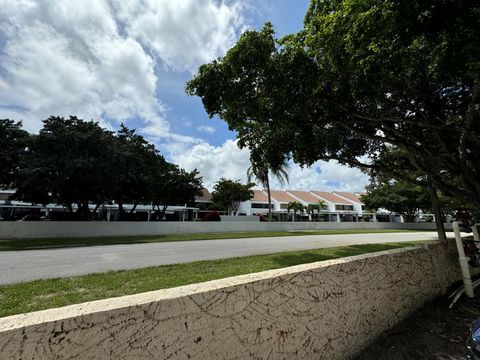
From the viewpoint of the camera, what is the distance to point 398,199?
4219 centimetres

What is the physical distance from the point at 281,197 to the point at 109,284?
2085 inches

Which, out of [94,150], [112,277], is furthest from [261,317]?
[94,150]

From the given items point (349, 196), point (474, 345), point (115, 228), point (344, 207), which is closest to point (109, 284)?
point (474, 345)

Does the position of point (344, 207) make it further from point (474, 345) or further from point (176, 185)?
point (474, 345)

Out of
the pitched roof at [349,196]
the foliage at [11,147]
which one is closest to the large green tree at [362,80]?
the foliage at [11,147]

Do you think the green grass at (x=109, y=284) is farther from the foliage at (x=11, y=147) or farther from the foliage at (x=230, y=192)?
the foliage at (x=230, y=192)

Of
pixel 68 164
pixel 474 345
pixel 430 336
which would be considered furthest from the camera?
pixel 68 164

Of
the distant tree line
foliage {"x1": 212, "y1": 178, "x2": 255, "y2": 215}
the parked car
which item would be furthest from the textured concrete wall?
foliage {"x1": 212, "y1": 178, "x2": 255, "y2": 215}

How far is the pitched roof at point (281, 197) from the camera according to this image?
5688cm

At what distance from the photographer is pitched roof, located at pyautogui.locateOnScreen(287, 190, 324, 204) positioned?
58.9 m

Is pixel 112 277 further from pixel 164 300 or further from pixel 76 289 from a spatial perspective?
pixel 164 300

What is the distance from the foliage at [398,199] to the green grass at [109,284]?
37296mm

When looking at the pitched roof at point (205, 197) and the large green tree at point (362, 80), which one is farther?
the pitched roof at point (205, 197)

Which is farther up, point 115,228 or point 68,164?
point 68,164
